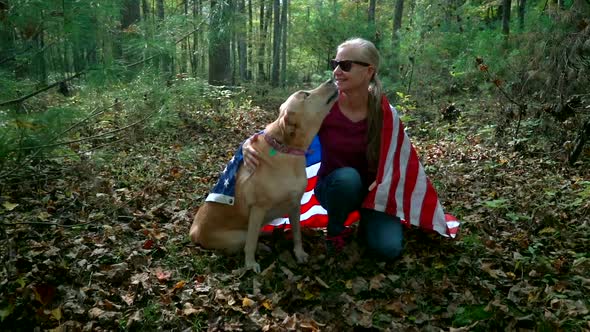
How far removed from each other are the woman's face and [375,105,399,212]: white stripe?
456 mm

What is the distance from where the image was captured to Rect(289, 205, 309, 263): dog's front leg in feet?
13.0

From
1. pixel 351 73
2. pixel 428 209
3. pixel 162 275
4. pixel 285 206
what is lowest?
pixel 162 275

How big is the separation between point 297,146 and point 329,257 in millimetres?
1137

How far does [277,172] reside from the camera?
142 inches

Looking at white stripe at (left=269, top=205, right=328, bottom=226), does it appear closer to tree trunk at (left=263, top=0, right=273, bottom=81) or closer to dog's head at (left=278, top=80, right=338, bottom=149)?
dog's head at (left=278, top=80, right=338, bottom=149)

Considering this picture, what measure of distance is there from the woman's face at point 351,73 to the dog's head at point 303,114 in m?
0.25

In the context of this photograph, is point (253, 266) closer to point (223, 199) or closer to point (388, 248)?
point (223, 199)

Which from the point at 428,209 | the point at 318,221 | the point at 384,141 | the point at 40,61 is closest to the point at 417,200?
the point at 428,209

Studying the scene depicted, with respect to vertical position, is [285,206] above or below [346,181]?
below

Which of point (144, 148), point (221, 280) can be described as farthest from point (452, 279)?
point (144, 148)

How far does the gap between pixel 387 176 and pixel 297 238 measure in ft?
3.35

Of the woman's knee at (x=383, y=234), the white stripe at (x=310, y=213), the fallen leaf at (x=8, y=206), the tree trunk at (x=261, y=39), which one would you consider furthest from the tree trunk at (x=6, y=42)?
the tree trunk at (x=261, y=39)

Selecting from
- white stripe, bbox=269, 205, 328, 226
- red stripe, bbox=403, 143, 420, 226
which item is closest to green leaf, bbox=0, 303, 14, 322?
white stripe, bbox=269, 205, 328, 226

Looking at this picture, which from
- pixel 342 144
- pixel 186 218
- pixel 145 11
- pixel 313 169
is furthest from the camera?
pixel 145 11
